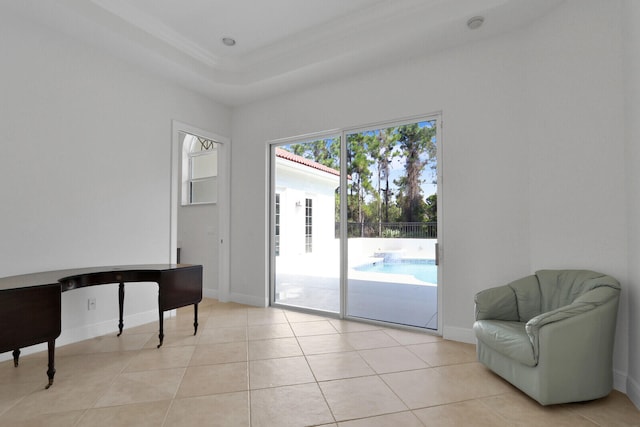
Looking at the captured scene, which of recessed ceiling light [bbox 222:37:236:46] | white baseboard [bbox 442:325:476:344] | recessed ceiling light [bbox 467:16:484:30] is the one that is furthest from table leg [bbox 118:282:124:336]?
recessed ceiling light [bbox 467:16:484:30]

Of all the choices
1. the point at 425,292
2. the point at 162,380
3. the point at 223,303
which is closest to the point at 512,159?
the point at 425,292

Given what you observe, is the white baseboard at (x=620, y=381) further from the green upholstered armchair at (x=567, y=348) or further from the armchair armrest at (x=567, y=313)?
the armchair armrest at (x=567, y=313)

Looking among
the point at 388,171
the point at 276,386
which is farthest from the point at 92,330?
the point at 388,171

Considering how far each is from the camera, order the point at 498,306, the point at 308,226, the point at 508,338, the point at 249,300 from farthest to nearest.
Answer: the point at 249,300 → the point at 308,226 → the point at 498,306 → the point at 508,338

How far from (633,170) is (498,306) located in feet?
4.43

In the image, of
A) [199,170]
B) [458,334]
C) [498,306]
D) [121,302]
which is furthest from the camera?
[199,170]

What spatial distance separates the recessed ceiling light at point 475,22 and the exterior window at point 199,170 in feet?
13.7

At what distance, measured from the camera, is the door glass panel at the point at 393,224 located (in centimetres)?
363

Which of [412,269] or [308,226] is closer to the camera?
[412,269]

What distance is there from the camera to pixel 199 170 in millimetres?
5812

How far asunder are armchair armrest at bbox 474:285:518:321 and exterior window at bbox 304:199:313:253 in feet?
7.60

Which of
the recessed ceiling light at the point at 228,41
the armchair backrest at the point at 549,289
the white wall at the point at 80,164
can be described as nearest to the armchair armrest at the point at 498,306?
the armchair backrest at the point at 549,289

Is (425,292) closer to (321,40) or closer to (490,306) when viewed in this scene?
(490,306)

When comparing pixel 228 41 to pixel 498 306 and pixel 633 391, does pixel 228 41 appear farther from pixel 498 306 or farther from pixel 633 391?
pixel 633 391
